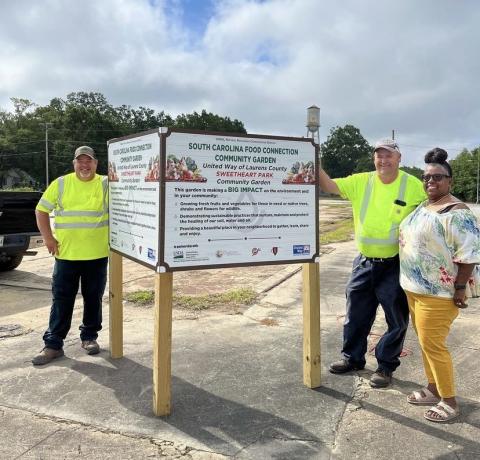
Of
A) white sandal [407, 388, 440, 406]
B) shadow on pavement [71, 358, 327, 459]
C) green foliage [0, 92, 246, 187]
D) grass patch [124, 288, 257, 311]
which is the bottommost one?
shadow on pavement [71, 358, 327, 459]

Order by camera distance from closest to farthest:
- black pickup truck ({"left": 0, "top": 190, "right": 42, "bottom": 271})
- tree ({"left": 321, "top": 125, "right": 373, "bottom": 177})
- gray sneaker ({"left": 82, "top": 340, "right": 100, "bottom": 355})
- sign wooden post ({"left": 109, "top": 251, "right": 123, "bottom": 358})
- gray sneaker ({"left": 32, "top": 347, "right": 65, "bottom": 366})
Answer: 1. gray sneaker ({"left": 32, "top": 347, "right": 65, "bottom": 366})
2. sign wooden post ({"left": 109, "top": 251, "right": 123, "bottom": 358})
3. gray sneaker ({"left": 82, "top": 340, "right": 100, "bottom": 355})
4. black pickup truck ({"left": 0, "top": 190, "right": 42, "bottom": 271})
5. tree ({"left": 321, "top": 125, "right": 373, "bottom": 177})

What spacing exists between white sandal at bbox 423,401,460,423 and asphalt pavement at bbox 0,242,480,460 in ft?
0.16

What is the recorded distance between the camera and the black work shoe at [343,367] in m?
4.07

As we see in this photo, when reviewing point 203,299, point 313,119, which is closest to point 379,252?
point 203,299

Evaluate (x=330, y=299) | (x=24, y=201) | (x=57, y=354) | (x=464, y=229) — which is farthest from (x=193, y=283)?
(x=464, y=229)

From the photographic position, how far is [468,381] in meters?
3.85

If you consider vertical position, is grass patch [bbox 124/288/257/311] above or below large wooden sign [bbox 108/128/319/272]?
below

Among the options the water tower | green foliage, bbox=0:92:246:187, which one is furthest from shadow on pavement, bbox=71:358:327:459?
green foliage, bbox=0:92:246:187

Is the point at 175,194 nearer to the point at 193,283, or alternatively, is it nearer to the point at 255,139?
the point at 255,139

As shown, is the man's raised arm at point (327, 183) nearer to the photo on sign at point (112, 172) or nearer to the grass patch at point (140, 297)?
the photo on sign at point (112, 172)

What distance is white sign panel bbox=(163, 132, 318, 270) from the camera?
3.22 metres

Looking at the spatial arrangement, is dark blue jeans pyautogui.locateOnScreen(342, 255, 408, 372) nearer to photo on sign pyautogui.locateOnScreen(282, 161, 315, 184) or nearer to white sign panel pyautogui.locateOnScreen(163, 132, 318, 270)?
white sign panel pyautogui.locateOnScreen(163, 132, 318, 270)

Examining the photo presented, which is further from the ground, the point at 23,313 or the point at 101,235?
the point at 101,235

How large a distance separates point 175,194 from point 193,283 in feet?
14.5
